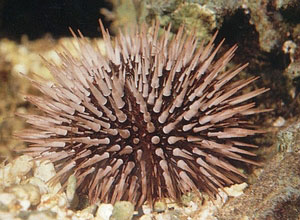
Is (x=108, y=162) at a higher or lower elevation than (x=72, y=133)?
lower

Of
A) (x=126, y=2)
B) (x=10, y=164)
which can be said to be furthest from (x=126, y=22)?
(x=10, y=164)

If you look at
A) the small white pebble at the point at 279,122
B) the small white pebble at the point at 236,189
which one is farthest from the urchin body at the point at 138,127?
the small white pebble at the point at 279,122

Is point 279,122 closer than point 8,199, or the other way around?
point 8,199

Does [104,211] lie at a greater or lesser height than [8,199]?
lesser

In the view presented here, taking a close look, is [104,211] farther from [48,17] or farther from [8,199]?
[48,17]

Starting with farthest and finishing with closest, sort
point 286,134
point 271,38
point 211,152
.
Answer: point 271,38 < point 286,134 < point 211,152

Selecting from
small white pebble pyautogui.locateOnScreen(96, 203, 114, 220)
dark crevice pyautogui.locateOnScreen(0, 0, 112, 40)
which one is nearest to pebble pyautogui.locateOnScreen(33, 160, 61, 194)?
small white pebble pyautogui.locateOnScreen(96, 203, 114, 220)

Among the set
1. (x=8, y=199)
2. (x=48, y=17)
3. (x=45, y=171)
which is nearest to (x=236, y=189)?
(x=45, y=171)

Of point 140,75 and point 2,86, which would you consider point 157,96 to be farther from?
point 2,86

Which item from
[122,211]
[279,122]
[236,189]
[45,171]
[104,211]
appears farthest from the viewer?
[279,122]

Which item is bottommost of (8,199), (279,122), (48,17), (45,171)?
(279,122)
